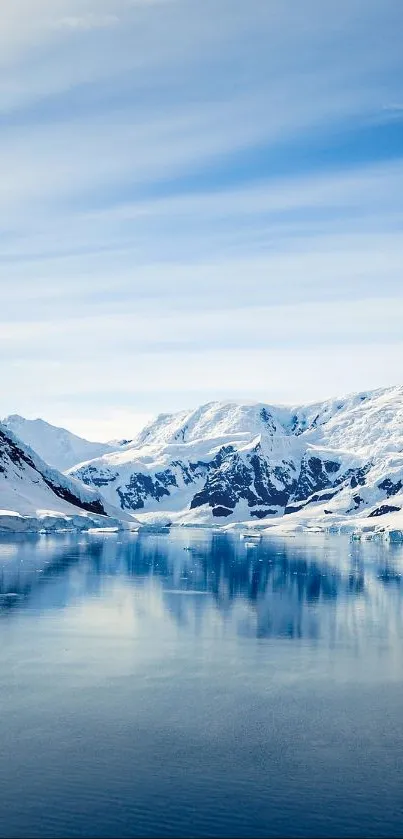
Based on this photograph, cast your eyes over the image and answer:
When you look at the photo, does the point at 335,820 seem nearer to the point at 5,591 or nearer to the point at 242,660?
the point at 242,660

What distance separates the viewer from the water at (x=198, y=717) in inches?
854

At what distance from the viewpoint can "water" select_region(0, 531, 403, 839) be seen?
21.7 m

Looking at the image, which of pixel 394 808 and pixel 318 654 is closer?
pixel 394 808

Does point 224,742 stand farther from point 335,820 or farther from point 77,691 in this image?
point 77,691

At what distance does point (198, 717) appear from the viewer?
30.3m

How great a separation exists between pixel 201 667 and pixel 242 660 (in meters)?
2.71

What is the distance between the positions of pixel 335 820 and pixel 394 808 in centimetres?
186

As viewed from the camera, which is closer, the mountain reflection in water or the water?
the water

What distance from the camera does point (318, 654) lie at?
4306cm

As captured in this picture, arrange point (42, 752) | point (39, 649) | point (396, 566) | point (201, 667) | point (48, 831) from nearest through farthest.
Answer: point (48, 831), point (42, 752), point (201, 667), point (39, 649), point (396, 566)

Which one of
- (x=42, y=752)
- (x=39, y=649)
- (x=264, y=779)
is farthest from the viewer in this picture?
(x=39, y=649)

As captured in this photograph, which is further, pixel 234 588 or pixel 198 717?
pixel 234 588

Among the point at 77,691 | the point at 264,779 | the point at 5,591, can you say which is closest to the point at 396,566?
the point at 5,591

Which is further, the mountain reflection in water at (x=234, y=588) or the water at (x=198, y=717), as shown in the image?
the mountain reflection in water at (x=234, y=588)
